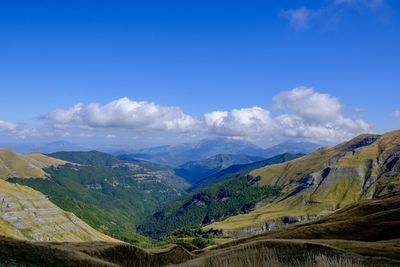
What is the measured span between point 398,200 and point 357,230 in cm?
2292

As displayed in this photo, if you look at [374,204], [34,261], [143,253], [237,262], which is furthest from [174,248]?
[374,204]

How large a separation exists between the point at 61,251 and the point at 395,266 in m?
20.7

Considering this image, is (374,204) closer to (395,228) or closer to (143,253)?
(395,228)

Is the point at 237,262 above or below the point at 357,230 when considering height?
above

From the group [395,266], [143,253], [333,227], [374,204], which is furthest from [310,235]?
[395,266]

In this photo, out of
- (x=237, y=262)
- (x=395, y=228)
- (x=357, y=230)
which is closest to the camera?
(x=237, y=262)

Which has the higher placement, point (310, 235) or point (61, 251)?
point (61, 251)

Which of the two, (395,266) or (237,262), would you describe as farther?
(395,266)

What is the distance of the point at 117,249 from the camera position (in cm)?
3969

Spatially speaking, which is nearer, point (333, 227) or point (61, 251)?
point (61, 251)

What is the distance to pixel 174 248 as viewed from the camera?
49781 millimetres

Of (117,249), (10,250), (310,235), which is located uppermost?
(10,250)

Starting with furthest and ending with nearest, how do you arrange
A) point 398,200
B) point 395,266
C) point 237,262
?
point 398,200
point 395,266
point 237,262

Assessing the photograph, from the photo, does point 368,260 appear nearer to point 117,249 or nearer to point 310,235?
point 117,249
